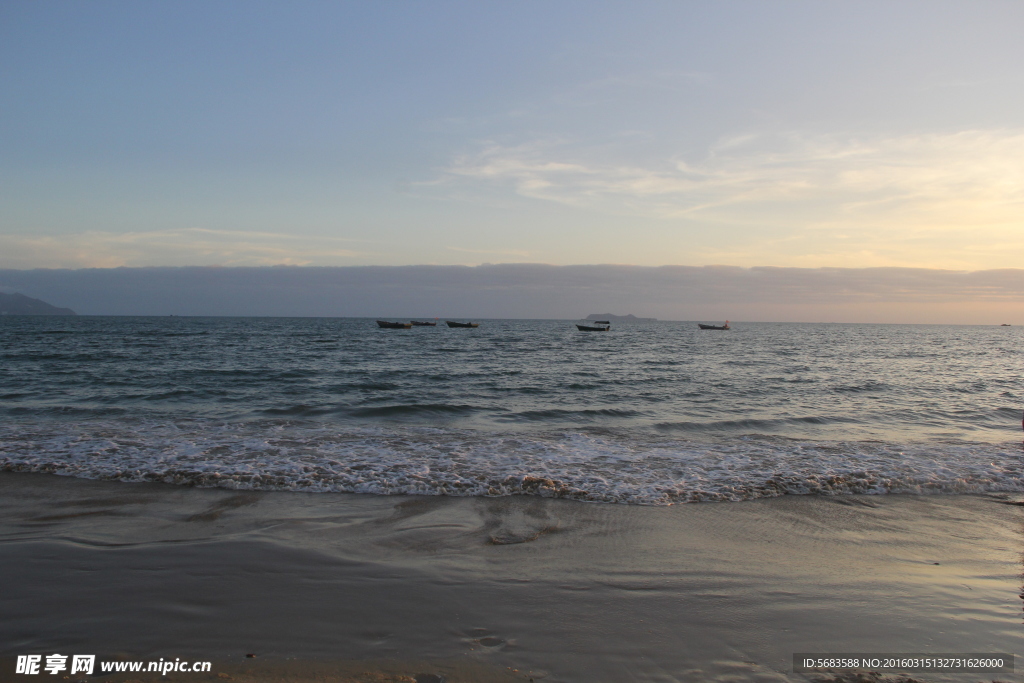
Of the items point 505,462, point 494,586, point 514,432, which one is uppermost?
point 494,586

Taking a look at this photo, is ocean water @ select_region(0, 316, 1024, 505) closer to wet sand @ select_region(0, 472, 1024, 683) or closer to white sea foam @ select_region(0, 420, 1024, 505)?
white sea foam @ select_region(0, 420, 1024, 505)

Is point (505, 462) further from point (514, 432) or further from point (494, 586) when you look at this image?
point (494, 586)

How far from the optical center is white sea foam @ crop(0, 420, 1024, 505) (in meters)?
8.61

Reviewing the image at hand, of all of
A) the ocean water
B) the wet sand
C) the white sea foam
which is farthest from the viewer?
the ocean water

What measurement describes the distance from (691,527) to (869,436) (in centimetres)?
933

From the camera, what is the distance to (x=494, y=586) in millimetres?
4992

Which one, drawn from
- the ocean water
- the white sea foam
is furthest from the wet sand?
the ocean water

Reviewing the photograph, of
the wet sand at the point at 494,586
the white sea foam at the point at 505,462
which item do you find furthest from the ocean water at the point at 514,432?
the wet sand at the point at 494,586

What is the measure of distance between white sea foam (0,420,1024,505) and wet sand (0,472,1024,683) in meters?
0.98

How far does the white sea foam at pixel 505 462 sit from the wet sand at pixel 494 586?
98cm

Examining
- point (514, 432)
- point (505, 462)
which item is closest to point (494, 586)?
point (505, 462)

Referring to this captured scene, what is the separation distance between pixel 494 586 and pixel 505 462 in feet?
16.9

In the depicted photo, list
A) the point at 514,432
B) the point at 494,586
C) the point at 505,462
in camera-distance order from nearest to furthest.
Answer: the point at 494,586 → the point at 505,462 → the point at 514,432

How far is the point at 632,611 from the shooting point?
14.9 ft
